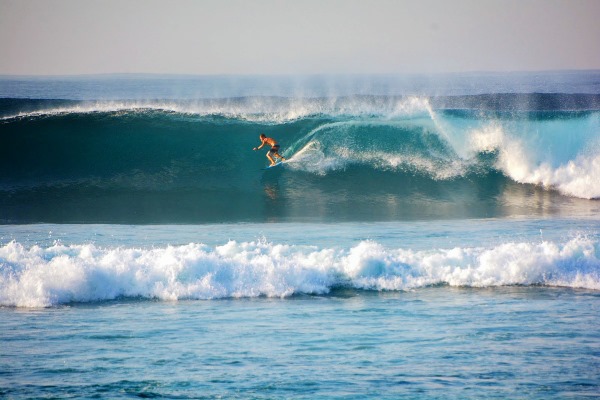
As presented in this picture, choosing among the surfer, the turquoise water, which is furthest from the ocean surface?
the surfer

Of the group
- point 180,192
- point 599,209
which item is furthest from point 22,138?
point 599,209

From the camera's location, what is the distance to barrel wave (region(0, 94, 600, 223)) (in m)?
15.5

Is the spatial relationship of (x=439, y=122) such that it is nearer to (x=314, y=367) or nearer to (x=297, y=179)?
(x=297, y=179)

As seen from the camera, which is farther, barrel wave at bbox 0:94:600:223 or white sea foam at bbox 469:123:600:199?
white sea foam at bbox 469:123:600:199

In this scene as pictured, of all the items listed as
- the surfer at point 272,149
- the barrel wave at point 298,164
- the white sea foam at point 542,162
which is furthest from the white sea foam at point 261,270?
the surfer at point 272,149

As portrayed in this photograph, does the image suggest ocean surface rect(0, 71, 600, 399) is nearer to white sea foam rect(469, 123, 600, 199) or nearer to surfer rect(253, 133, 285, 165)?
white sea foam rect(469, 123, 600, 199)

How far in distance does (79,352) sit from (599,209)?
11478mm

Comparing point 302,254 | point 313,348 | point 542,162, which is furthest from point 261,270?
point 542,162

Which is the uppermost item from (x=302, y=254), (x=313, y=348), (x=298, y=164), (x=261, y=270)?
(x=298, y=164)

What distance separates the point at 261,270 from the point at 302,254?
93 cm

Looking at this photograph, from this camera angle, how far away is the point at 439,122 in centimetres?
1936

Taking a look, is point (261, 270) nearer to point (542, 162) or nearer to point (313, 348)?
point (313, 348)

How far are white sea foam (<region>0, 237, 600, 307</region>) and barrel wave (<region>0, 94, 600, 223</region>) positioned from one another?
11.9ft

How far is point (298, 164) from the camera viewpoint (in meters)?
17.9
